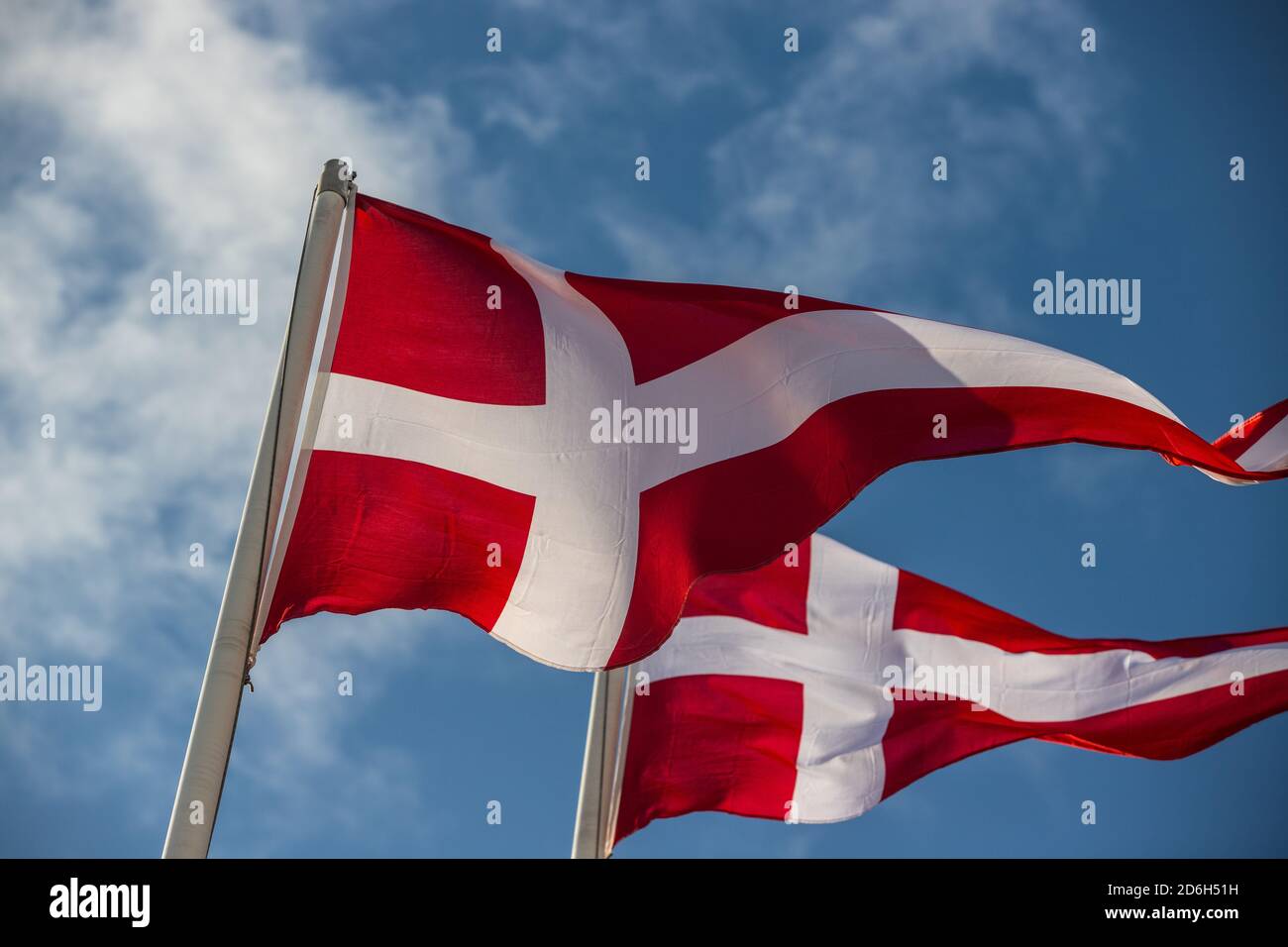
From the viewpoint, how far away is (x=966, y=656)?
1391 centimetres

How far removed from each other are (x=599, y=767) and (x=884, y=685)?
3.43 meters

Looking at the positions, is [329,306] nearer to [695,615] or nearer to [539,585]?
[539,585]

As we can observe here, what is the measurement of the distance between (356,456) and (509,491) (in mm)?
905

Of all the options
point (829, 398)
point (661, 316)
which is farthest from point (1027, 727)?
point (661, 316)

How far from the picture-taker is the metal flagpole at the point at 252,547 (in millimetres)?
7047

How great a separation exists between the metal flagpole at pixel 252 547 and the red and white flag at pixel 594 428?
26cm

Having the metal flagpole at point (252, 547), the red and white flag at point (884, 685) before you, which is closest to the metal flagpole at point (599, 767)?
the red and white flag at point (884, 685)

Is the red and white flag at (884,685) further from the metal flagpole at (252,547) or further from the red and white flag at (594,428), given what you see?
the metal flagpole at (252,547)

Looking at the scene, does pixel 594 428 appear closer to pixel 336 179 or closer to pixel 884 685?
pixel 336 179

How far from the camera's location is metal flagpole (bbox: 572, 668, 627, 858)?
11.3m

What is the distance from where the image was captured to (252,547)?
7.66 m

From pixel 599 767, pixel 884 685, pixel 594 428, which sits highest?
pixel 594 428

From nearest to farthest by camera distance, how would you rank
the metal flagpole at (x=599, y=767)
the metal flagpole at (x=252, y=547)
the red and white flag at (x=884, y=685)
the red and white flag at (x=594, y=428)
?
the metal flagpole at (x=252, y=547) < the red and white flag at (x=594, y=428) < the metal flagpole at (x=599, y=767) < the red and white flag at (x=884, y=685)

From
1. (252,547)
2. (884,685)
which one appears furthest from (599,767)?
(252,547)
